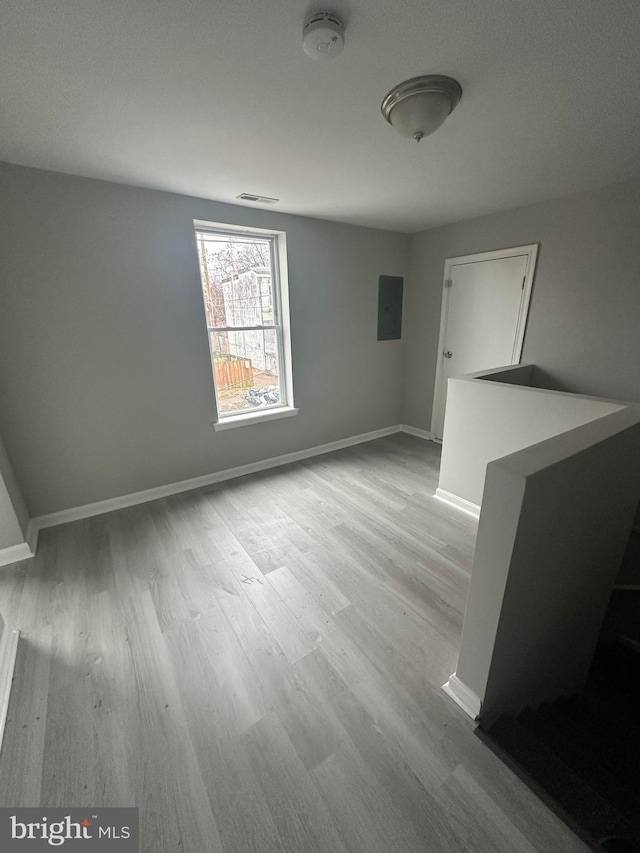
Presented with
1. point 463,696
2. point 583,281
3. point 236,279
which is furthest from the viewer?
point 236,279

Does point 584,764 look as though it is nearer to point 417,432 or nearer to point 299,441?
point 299,441

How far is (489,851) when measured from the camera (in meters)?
0.93

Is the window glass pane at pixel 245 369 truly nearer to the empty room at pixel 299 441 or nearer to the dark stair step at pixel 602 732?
the empty room at pixel 299 441

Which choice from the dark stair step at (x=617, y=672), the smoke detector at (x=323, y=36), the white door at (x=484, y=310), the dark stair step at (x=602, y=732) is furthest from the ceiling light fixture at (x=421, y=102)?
the dark stair step at (x=617, y=672)

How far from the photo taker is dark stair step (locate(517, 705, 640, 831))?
1.19 m

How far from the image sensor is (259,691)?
53.6 inches

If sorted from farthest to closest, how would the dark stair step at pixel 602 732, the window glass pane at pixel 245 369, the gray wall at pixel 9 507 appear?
1. the window glass pane at pixel 245 369
2. the gray wall at pixel 9 507
3. the dark stair step at pixel 602 732

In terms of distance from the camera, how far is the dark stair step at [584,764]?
1188mm

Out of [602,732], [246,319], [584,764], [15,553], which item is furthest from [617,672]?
[15,553]

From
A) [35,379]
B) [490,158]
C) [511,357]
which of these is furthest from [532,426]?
[35,379]

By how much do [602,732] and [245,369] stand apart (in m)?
3.35

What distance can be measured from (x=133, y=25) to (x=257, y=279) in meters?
2.07

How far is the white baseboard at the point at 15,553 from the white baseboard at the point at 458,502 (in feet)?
10.00

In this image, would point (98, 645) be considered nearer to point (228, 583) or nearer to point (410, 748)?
point (228, 583)
